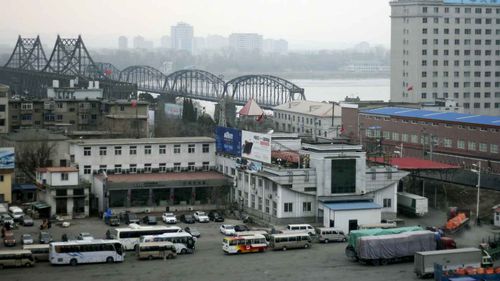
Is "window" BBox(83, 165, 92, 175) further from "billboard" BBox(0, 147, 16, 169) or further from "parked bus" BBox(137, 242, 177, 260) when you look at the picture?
"parked bus" BBox(137, 242, 177, 260)

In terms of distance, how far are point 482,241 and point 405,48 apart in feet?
60.9

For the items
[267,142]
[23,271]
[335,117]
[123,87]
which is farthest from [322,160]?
[123,87]

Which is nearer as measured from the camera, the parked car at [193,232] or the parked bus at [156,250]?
the parked bus at [156,250]

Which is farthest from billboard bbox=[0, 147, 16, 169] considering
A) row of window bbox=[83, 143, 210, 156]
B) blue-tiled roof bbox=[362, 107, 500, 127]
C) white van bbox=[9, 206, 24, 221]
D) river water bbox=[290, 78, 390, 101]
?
river water bbox=[290, 78, 390, 101]

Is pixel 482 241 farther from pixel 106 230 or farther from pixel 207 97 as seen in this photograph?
pixel 207 97

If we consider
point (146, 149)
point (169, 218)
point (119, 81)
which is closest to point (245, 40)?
point (119, 81)

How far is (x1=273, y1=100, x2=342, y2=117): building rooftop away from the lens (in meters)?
26.2

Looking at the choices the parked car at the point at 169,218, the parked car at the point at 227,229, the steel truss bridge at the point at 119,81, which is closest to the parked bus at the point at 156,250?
the parked car at the point at 227,229

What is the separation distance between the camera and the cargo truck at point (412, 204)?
14617 millimetres

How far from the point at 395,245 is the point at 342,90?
5749 centimetres

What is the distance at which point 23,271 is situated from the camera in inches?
432

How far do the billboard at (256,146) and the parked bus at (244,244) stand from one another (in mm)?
2820

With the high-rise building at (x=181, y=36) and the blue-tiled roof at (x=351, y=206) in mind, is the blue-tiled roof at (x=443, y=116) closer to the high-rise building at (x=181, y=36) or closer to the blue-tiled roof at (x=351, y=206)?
the blue-tiled roof at (x=351, y=206)

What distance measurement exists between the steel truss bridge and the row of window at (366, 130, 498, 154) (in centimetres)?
1468
